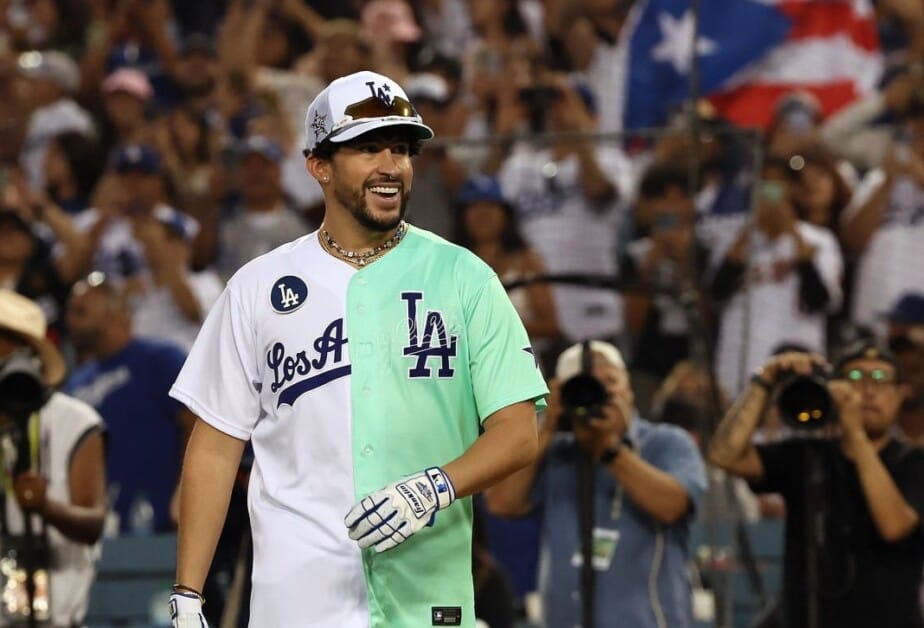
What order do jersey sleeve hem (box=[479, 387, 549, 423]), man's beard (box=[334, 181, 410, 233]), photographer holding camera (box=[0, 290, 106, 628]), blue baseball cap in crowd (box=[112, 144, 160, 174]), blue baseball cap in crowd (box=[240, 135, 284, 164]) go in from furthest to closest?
1. blue baseball cap in crowd (box=[112, 144, 160, 174])
2. blue baseball cap in crowd (box=[240, 135, 284, 164])
3. photographer holding camera (box=[0, 290, 106, 628])
4. man's beard (box=[334, 181, 410, 233])
5. jersey sleeve hem (box=[479, 387, 549, 423])

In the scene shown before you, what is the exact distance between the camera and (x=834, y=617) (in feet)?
21.2

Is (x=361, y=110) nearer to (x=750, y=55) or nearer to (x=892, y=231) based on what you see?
(x=892, y=231)

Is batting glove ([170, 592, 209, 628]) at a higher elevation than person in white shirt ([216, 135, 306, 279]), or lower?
lower

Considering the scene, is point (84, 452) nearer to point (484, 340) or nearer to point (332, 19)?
point (484, 340)

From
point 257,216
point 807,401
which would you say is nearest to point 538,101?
point 257,216

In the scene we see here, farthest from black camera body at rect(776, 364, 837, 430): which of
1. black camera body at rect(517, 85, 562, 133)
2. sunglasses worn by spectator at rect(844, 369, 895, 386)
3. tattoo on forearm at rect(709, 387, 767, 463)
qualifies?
black camera body at rect(517, 85, 562, 133)

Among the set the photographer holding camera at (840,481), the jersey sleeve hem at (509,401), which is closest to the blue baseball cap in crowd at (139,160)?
the photographer holding camera at (840,481)

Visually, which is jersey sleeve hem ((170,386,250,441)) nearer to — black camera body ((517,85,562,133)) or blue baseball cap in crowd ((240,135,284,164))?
blue baseball cap in crowd ((240,135,284,164))

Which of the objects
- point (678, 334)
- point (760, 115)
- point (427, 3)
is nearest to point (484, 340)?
point (678, 334)

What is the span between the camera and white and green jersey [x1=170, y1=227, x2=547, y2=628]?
13.1ft

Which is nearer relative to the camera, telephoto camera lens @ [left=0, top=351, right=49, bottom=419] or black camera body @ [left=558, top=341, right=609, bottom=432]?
black camera body @ [left=558, top=341, right=609, bottom=432]

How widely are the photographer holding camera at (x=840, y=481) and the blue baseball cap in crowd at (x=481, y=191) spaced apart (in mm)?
2447

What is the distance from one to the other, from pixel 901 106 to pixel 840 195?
1.81 feet

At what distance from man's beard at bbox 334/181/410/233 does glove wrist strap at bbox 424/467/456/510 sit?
2.11 ft
